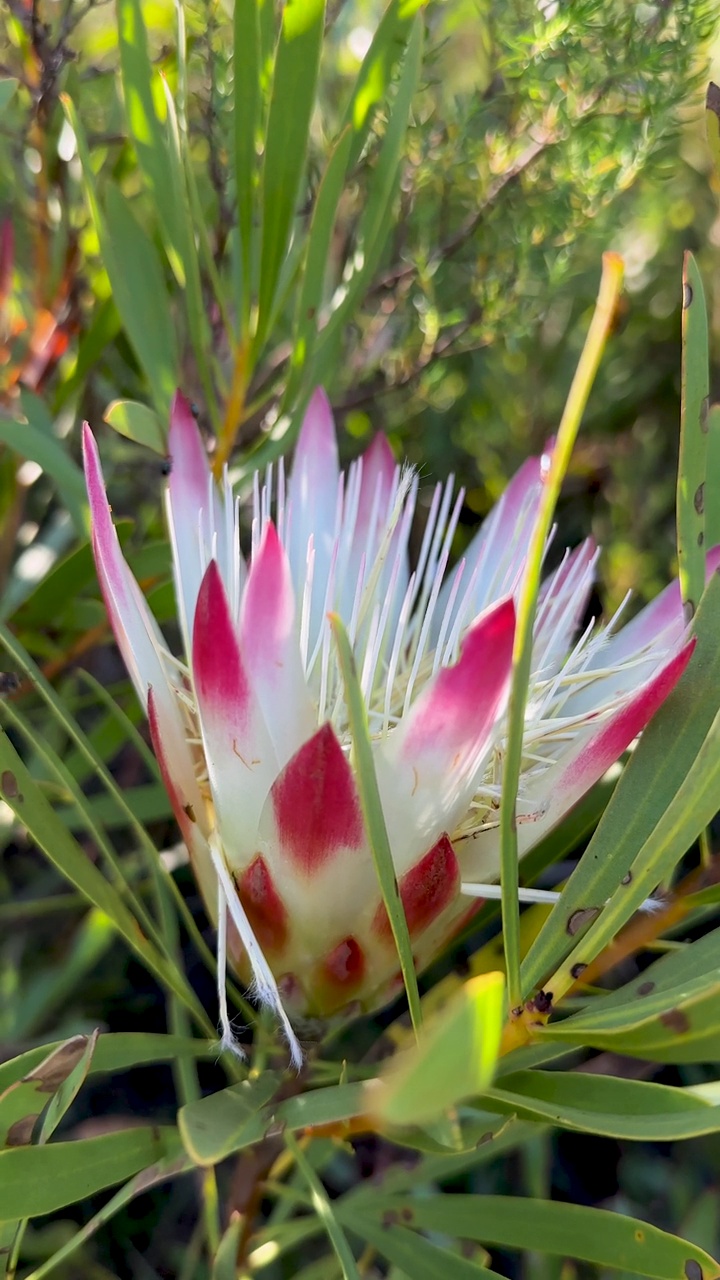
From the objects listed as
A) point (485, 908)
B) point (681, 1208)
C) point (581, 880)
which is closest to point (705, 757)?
point (581, 880)

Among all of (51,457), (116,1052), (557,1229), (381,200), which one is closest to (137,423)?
(51,457)

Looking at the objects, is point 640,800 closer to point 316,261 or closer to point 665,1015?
point 665,1015

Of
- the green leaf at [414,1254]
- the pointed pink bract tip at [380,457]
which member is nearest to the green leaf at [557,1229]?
the green leaf at [414,1254]

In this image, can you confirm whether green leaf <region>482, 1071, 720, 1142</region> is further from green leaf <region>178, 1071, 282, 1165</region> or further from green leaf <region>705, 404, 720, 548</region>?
green leaf <region>705, 404, 720, 548</region>

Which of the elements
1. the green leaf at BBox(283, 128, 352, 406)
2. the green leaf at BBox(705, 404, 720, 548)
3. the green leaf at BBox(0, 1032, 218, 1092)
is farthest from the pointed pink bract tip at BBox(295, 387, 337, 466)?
the green leaf at BBox(0, 1032, 218, 1092)

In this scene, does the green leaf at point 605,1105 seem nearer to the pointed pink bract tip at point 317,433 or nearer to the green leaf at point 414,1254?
the green leaf at point 414,1254

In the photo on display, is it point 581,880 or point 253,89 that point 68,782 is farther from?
point 253,89
